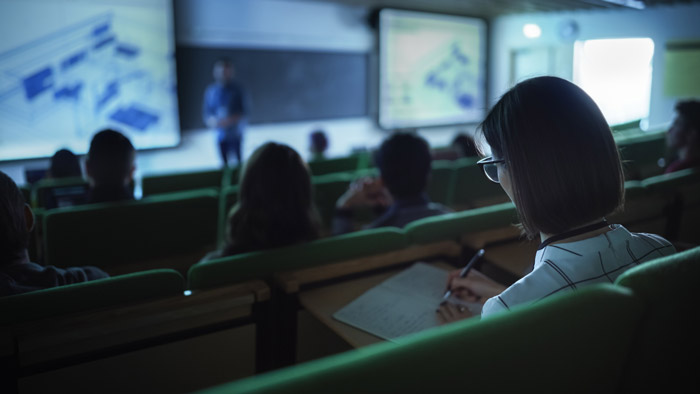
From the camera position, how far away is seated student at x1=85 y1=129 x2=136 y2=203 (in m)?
2.71

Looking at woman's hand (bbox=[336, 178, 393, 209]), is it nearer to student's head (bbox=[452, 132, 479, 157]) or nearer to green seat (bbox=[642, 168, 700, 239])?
green seat (bbox=[642, 168, 700, 239])

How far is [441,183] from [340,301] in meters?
2.24

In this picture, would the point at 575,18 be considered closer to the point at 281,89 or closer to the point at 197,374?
the point at 281,89

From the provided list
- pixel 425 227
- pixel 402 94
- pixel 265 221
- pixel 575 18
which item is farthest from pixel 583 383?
pixel 575 18

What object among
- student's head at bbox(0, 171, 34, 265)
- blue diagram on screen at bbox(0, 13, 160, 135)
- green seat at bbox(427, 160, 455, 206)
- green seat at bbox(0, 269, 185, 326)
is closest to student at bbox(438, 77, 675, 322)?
green seat at bbox(0, 269, 185, 326)

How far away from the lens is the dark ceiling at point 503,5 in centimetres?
740

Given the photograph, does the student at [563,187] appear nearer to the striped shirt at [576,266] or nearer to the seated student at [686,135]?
the striped shirt at [576,266]

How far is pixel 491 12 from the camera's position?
30.8 feet

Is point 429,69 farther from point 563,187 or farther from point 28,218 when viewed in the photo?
point 563,187

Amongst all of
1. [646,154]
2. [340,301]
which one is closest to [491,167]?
[340,301]

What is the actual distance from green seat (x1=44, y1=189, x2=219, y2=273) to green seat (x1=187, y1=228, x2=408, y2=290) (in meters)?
1.10

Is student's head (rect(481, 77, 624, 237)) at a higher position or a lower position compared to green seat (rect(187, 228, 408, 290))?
higher

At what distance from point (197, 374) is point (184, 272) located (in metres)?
1.23

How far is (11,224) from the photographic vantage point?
4.81ft
